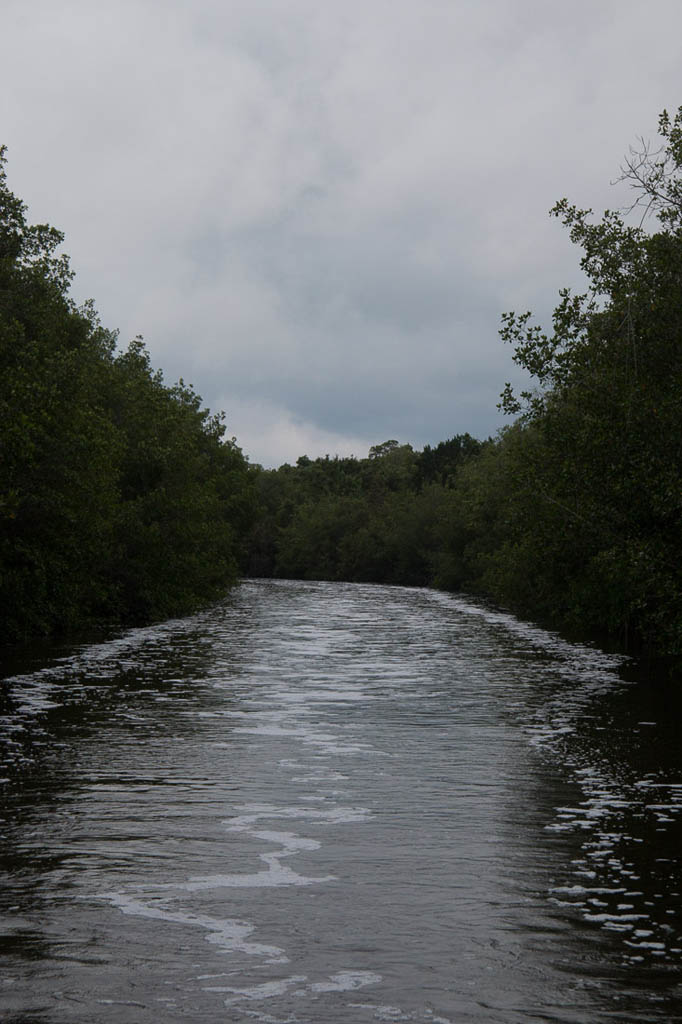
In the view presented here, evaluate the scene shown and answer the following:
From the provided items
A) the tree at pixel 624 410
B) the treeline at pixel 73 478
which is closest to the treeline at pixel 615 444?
the tree at pixel 624 410

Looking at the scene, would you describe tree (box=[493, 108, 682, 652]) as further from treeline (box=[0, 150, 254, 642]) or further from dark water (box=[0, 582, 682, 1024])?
treeline (box=[0, 150, 254, 642])

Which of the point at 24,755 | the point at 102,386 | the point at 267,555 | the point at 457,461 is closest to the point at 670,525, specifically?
the point at 24,755

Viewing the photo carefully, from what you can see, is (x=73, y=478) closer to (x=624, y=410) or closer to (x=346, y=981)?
(x=624, y=410)

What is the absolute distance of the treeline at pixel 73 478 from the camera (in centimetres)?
3195

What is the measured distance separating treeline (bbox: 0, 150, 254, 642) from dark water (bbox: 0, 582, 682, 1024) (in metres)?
7.55

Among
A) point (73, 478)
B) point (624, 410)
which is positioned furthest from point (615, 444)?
point (73, 478)

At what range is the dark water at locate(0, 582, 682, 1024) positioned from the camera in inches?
328

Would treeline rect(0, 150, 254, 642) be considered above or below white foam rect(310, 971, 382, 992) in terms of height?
above

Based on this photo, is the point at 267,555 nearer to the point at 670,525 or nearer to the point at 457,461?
the point at 457,461

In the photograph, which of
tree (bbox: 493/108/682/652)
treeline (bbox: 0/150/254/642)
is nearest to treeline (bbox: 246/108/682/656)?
tree (bbox: 493/108/682/652)

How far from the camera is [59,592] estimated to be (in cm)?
3575

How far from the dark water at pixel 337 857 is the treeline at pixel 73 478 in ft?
24.8

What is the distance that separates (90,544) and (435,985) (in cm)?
2933

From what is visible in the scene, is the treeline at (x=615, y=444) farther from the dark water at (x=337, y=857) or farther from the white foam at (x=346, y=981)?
the white foam at (x=346, y=981)
